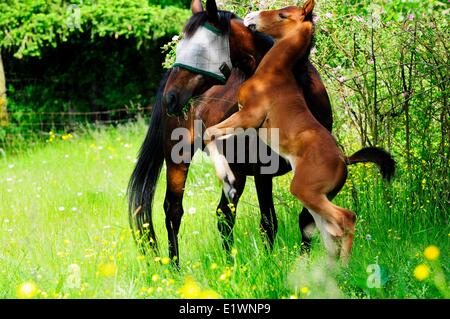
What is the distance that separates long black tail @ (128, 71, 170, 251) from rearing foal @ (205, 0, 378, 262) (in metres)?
1.66

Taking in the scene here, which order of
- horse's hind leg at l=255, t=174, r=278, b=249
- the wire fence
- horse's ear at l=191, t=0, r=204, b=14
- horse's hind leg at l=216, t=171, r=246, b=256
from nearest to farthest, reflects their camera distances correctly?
horse's ear at l=191, t=0, r=204, b=14
horse's hind leg at l=255, t=174, r=278, b=249
horse's hind leg at l=216, t=171, r=246, b=256
the wire fence

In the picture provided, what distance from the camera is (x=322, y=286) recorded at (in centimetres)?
373

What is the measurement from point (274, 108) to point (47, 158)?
7.10 metres

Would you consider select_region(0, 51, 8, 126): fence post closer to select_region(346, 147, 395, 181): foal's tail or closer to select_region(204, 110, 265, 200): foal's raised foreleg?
select_region(204, 110, 265, 200): foal's raised foreleg

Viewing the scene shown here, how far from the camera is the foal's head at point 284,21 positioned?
3.87m

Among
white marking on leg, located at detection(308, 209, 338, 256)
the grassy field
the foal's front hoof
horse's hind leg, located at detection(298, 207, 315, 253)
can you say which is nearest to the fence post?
the grassy field

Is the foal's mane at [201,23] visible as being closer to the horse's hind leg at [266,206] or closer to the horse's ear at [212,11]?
the horse's ear at [212,11]

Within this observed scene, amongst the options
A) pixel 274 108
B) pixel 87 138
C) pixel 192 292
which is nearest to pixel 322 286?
pixel 192 292

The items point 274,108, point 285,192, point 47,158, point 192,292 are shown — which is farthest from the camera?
point 47,158

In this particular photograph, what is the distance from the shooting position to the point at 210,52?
4.05 meters

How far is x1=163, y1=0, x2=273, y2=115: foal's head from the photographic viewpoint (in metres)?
4.05

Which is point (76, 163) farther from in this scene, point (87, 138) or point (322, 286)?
point (322, 286)
